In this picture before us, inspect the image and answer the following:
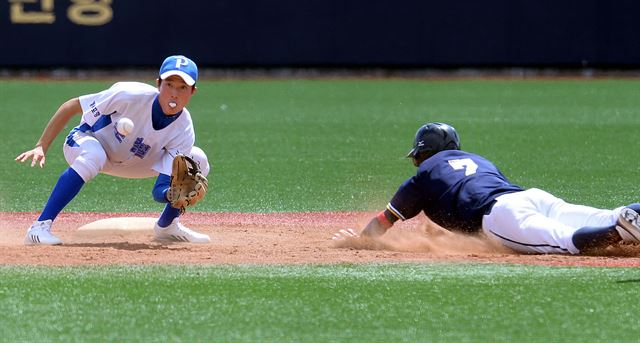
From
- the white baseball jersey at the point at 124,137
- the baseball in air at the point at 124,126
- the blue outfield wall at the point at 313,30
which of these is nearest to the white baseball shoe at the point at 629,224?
the white baseball jersey at the point at 124,137

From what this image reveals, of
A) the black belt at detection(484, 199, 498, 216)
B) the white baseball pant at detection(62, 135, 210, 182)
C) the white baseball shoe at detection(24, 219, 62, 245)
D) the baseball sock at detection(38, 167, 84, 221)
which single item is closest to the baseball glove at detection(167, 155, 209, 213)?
the white baseball pant at detection(62, 135, 210, 182)

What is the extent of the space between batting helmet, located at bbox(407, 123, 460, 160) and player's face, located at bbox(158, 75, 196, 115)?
5.05 ft

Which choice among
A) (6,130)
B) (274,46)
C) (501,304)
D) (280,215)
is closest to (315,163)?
(280,215)

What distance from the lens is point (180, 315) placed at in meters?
5.38

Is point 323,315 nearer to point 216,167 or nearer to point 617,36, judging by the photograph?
point 216,167

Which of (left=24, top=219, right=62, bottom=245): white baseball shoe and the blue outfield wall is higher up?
(left=24, top=219, right=62, bottom=245): white baseball shoe

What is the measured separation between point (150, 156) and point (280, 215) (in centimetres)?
197

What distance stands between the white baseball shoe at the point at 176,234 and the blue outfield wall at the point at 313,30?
1522 cm

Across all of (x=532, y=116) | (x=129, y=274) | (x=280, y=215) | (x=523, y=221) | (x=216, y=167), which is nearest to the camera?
(x=129, y=274)

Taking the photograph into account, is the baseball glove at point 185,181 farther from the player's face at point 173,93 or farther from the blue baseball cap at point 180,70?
the blue baseball cap at point 180,70

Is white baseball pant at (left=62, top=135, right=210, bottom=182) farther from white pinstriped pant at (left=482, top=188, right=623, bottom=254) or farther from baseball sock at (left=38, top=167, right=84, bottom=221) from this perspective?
white pinstriped pant at (left=482, top=188, right=623, bottom=254)

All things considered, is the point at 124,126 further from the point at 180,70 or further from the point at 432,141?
the point at 432,141

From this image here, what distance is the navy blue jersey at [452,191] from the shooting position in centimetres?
733

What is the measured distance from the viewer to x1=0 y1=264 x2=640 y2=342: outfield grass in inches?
200
